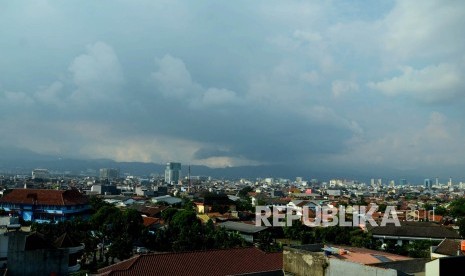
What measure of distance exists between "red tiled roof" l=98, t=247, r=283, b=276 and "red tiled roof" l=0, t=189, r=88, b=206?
3107cm

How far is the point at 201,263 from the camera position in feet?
50.7

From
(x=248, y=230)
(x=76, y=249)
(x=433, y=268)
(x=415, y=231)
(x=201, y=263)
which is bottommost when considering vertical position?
(x=248, y=230)

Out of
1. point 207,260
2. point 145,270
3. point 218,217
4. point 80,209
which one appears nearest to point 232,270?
point 207,260

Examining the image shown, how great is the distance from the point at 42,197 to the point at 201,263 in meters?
34.7

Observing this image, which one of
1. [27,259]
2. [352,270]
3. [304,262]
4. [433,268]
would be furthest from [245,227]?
[433,268]

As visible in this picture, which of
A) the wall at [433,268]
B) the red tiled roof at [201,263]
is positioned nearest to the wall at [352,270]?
the wall at [433,268]

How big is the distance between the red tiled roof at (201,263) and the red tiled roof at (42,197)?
31067 millimetres

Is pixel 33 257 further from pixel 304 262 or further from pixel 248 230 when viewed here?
pixel 248 230

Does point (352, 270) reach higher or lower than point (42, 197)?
higher

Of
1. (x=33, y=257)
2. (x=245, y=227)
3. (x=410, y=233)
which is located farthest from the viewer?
(x=245, y=227)

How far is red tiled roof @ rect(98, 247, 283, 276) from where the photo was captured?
1441 cm

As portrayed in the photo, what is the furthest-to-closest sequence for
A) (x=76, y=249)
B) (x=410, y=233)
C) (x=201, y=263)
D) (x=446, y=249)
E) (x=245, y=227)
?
(x=245, y=227) → (x=410, y=233) → (x=446, y=249) → (x=76, y=249) → (x=201, y=263)

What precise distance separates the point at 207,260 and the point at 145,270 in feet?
8.09

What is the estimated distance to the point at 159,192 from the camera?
9488cm
